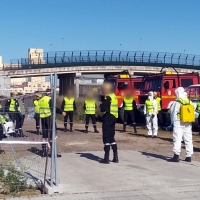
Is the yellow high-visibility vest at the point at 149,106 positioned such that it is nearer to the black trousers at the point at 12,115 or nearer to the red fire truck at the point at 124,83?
the red fire truck at the point at 124,83

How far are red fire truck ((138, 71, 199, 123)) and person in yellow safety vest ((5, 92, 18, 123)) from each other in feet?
42.2

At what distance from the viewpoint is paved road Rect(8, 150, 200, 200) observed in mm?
8422

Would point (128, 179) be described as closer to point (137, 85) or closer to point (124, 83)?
point (124, 83)

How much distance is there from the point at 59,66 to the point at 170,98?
3316 cm

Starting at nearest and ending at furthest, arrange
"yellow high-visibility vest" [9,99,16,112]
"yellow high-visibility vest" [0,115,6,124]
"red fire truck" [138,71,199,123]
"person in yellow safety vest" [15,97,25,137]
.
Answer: "person in yellow safety vest" [15,97,25,137] < "yellow high-visibility vest" [0,115,6,124] < "yellow high-visibility vest" [9,99,16,112] < "red fire truck" [138,71,199,123]

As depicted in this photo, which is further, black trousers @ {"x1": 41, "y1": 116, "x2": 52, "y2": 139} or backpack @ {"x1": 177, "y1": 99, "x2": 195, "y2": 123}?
backpack @ {"x1": 177, "y1": 99, "x2": 195, "y2": 123}

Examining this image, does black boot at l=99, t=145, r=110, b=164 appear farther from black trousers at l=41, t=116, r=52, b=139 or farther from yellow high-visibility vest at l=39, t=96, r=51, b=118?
yellow high-visibility vest at l=39, t=96, r=51, b=118

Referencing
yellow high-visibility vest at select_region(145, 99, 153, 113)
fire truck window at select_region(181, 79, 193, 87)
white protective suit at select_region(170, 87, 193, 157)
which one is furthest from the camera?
fire truck window at select_region(181, 79, 193, 87)

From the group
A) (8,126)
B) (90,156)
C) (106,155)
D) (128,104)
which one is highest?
(128,104)

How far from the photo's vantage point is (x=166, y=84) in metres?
23.8

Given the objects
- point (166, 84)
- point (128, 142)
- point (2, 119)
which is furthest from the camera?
point (166, 84)

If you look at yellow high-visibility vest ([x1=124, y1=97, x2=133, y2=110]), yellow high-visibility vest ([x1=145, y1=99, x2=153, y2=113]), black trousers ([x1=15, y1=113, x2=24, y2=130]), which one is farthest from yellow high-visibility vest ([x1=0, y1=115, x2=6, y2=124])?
Result: yellow high-visibility vest ([x1=124, y1=97, x2=133, y2=110])

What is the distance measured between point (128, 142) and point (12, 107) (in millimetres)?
7041

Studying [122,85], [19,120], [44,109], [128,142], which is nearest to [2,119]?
[19,120]
